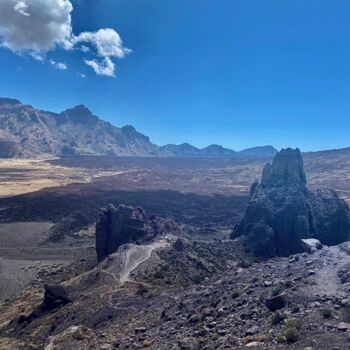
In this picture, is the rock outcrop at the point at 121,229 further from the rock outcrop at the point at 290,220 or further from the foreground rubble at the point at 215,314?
the foreground rubble at the point at 215,314

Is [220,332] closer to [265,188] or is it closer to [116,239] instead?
[116,239]

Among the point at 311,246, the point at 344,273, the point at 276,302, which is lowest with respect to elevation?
the point at 311,246

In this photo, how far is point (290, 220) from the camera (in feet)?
216

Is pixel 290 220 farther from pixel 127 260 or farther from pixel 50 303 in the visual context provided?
pixel 50 303

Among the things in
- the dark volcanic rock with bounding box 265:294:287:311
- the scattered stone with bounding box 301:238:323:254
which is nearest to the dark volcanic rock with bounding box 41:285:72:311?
the dark volcanic rock with bounding box 265:294:287:311

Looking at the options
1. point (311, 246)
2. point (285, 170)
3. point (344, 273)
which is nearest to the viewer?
point (344, 273)

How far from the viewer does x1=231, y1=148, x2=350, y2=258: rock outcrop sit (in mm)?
64125

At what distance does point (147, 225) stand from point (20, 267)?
19.7 meters

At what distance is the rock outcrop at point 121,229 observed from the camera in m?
63.1

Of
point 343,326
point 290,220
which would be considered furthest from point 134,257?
point 343,326

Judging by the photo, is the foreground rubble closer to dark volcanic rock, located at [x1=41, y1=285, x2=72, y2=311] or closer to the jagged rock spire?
dark volcanic rock, located at [x1=41, y1=285, x2=72, y2=311]

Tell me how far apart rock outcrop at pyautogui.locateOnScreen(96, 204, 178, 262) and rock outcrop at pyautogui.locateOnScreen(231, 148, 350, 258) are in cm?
1225

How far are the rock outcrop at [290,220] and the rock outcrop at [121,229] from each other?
40.2 ft

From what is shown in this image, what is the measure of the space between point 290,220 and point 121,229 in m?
24.1
